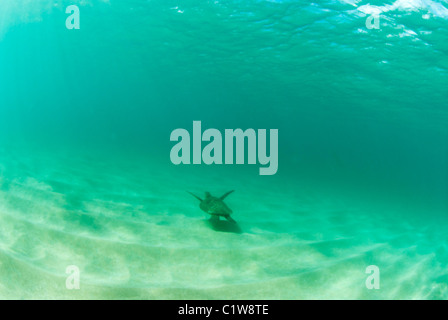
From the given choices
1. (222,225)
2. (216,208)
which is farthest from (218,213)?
(222,225)

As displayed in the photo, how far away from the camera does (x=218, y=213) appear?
603 cm

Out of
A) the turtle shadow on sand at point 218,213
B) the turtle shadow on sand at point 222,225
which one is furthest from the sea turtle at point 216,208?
the turtle shadow on sand at point 222,225

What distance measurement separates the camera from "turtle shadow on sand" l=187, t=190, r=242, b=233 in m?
6.07

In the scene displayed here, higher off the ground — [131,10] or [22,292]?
[131,10]

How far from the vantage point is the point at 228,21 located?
16828 millimetres

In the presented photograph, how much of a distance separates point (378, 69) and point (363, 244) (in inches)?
612

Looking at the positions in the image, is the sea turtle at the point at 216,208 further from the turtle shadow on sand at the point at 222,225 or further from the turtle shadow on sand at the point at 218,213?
the turtle shadow on sand at the point at 222,225

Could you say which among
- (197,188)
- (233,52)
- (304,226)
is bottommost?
(304,226)

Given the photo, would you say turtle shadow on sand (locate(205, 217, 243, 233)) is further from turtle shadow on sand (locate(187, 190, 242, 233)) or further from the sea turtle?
the sea turtle

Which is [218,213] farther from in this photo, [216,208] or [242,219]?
[242,219]

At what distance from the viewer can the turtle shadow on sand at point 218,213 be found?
19.9 feet

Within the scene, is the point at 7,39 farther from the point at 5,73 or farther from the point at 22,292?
the point at 5,73
